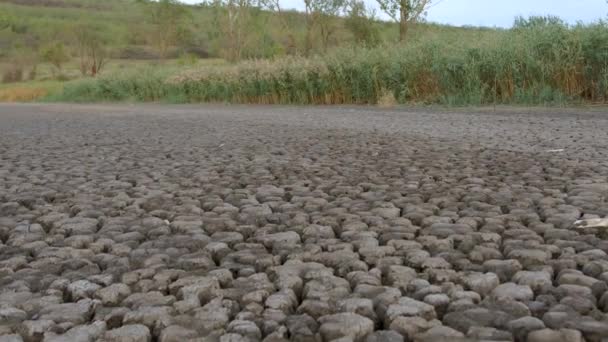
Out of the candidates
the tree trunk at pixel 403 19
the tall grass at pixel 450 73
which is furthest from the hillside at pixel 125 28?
the tall grass at pixel 450 73

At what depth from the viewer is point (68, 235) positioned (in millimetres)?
3244

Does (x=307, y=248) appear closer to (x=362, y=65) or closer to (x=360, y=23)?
(x=362, y=65)

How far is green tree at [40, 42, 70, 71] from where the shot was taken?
56594mm

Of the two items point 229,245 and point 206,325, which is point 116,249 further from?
point 206,325

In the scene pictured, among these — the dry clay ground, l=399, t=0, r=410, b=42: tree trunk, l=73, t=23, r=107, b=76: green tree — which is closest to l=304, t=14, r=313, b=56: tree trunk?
l=399, t=0, r=410, b=42: tree trunk

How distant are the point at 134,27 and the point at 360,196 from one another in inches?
2750

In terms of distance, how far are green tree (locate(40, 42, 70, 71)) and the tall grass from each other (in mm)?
37040

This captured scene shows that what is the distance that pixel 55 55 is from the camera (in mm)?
56594

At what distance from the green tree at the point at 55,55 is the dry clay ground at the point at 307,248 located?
5450 cm

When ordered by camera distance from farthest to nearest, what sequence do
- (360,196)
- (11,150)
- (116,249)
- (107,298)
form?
(11,150)
(360,196)
(116,249)
(107,298)

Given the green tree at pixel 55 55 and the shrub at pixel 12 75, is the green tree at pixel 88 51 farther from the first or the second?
the shrub at pixel 12 75

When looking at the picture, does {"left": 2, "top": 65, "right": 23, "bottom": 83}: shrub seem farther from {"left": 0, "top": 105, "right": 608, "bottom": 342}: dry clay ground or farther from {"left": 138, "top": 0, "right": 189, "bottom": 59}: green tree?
{"left": 0, "top": 105, "right": 608, "bottom": 342}: dry clay ground

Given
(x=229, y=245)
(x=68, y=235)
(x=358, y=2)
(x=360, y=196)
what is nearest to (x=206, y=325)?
(x=229, y=245)

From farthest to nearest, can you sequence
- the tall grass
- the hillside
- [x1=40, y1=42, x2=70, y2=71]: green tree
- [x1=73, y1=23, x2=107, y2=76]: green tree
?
[x1=40, y1=42, x2=70, y2=71]: green tree
[x1=73, y1=23, x2=107, y2=76]: green tree
the hillside
the tall grass
